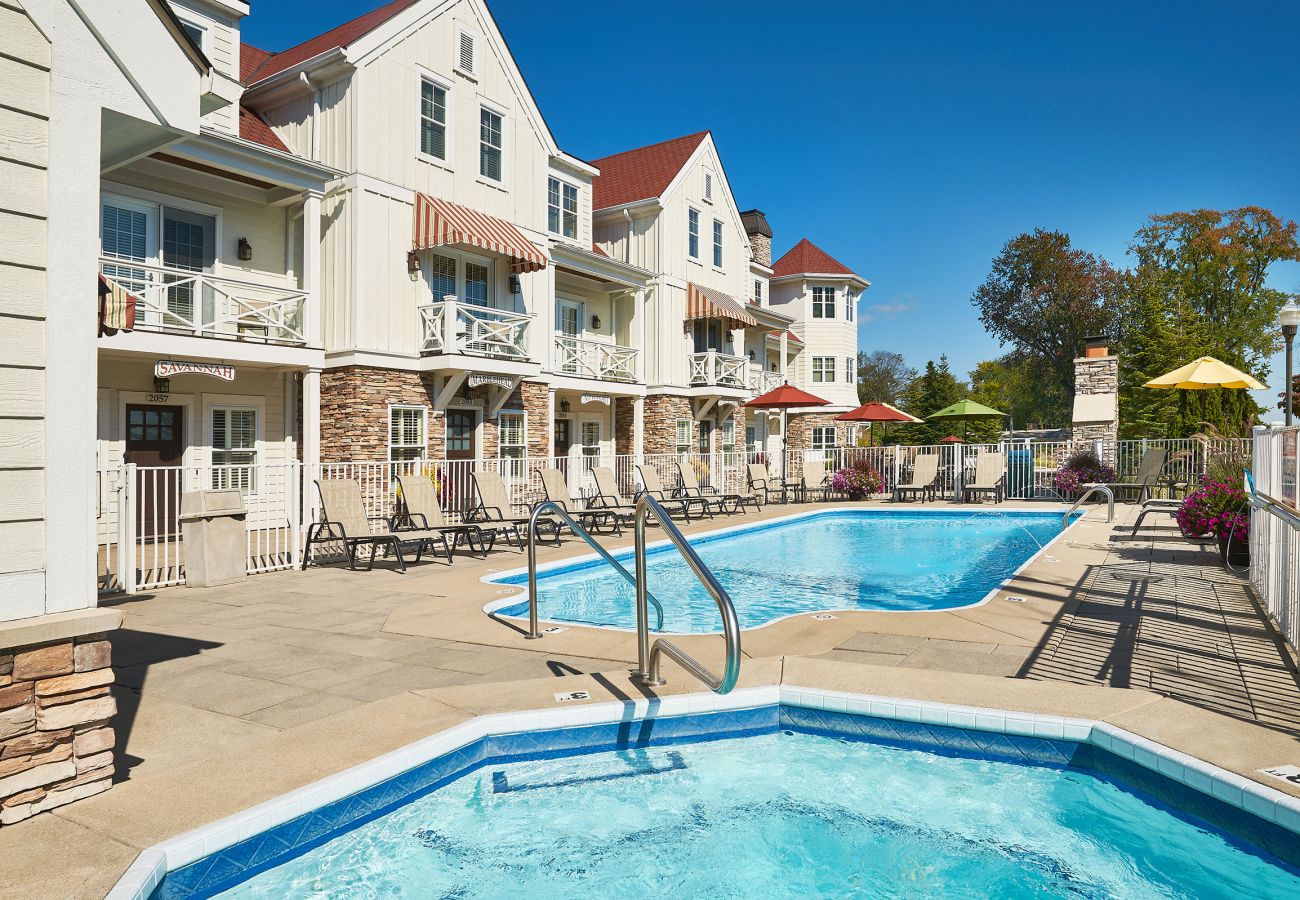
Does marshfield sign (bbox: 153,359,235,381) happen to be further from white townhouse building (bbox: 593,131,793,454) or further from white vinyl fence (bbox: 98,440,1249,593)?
white townhouse building (bbox: 593,131,793,454)

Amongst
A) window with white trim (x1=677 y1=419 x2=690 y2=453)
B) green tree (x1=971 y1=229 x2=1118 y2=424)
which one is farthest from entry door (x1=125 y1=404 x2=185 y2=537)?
green tree (x1=971 y1=229 x2=1118 y2=424)

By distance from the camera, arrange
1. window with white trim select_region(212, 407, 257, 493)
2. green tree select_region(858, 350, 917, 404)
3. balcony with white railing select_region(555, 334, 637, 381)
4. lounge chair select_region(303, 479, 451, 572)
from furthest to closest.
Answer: green tree select_region(858, 350, 917, 404) < balcony with white railing select_region(555, 334, 637, 381) < window with white trim select_region(212, 407, 257, 493) < lounge chair select_region(303, 479, 451, 572)

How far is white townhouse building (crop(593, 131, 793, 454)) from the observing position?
24.7 meters

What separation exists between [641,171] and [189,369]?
57.0ft

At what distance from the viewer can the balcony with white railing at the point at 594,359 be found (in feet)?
68.9

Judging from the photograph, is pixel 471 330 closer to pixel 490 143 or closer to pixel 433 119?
pixel 433 119

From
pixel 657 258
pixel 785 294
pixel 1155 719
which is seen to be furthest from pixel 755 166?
pixel 1155 719

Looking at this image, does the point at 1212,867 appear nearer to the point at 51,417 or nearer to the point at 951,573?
the point at 51,417

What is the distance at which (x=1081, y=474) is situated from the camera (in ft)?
69.9

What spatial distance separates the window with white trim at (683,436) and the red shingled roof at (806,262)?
12.7 meters

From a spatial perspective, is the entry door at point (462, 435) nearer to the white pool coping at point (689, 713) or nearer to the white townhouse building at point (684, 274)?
the white townhouse building at point (684, 274)

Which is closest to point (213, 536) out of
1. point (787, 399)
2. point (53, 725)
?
point (53, 725)

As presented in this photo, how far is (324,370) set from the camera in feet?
52.9

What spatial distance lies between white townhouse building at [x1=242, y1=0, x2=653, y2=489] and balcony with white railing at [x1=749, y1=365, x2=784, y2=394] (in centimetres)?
1079
